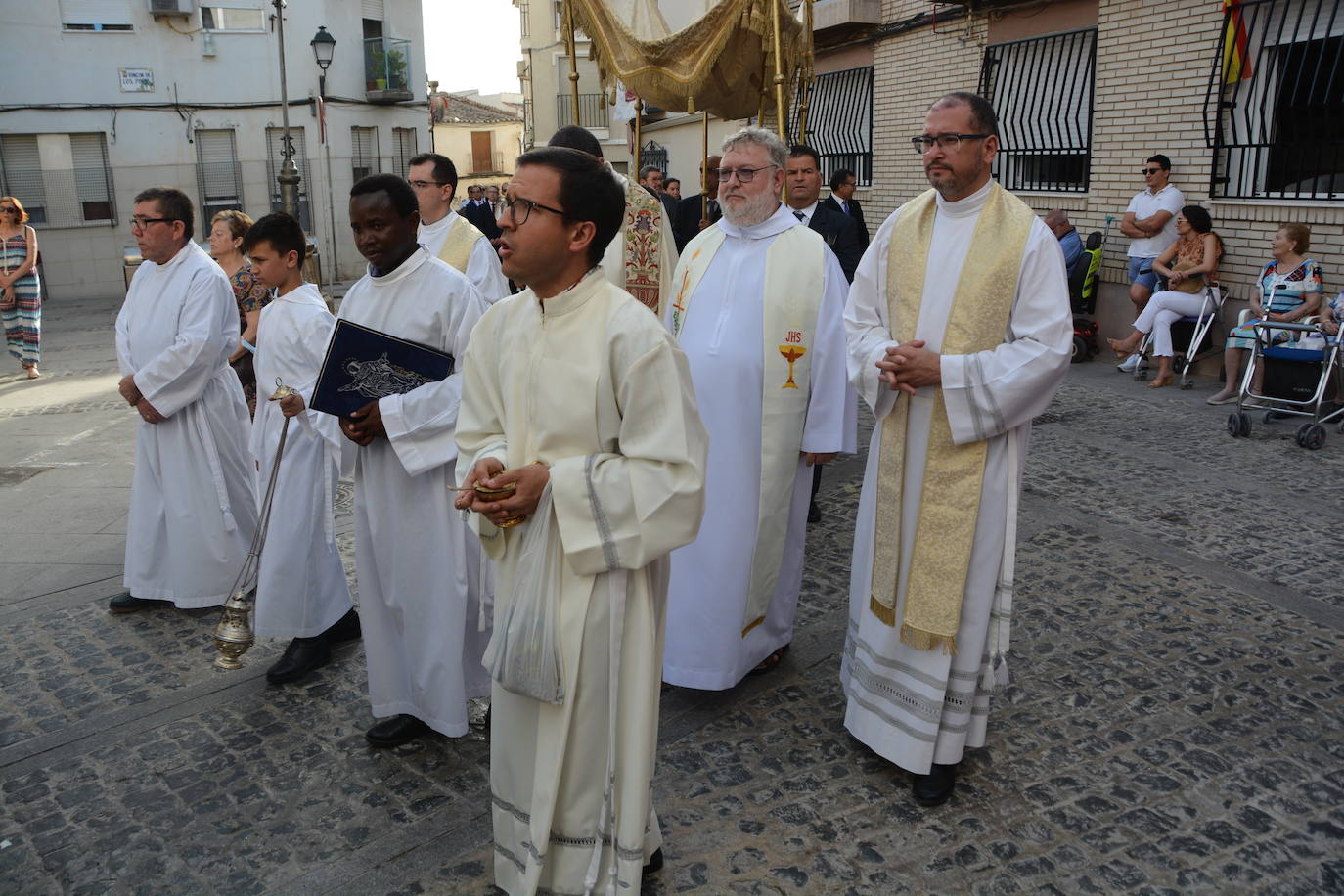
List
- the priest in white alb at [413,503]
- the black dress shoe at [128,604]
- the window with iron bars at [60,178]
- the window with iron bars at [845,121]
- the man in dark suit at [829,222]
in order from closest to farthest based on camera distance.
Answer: the priest in white alb at [413,503]
the black dress shoe at [128,604]
the man in dark suit at [829,222]
the window with iron bars at [845,121]
the window with iron bars at [60,178]

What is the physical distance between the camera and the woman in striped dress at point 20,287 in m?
12.3

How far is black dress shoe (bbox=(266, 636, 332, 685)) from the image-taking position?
4.48 meters

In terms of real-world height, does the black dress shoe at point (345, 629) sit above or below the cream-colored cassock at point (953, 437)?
below

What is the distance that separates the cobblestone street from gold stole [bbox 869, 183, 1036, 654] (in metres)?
0.61

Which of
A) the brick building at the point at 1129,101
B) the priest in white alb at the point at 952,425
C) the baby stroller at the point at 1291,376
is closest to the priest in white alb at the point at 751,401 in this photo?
the priest in white alb at the point at 952,425

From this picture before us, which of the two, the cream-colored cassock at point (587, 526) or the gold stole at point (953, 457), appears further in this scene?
the gold stole at point (953, 457)

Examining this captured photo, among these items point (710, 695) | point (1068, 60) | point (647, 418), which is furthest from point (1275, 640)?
point (1068, 60)

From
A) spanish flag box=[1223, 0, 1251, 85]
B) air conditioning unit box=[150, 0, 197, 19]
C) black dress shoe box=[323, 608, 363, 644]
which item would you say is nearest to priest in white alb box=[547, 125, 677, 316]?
black dress shoe box=[323, 608, 363, 644]

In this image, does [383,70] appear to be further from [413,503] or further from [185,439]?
[413,503]

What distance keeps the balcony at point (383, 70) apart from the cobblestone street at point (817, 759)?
24.1 m

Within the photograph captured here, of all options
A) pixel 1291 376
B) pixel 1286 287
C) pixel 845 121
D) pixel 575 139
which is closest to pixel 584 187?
pixel 575 139

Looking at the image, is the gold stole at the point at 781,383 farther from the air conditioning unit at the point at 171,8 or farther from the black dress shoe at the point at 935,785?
the air conditioning unit at the point at 171,8

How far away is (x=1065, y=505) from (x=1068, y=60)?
743 centimetres

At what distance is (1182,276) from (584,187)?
895 centimetres
